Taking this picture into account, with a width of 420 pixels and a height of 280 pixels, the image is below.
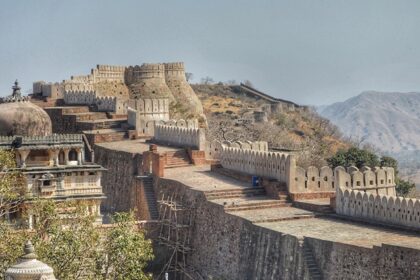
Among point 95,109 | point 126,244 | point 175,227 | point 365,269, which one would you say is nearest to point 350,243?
point 365,269

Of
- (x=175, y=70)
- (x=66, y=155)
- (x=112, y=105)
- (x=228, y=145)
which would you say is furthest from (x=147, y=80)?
(x=66, y=155)

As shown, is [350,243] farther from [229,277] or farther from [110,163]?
[110,163]

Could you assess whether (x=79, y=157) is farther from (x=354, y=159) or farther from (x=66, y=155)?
(x=354, y=159)

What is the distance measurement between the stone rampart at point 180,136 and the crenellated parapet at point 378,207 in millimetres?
12092

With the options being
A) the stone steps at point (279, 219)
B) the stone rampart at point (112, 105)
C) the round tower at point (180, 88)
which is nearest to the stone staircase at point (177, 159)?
the stone rampart at point (112, 105)

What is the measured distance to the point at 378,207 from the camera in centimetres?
2966

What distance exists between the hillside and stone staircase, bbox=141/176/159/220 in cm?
1297

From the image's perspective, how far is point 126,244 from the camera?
26609 millimetres

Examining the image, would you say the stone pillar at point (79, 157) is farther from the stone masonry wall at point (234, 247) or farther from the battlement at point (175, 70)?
the battlement at point (175, 70)

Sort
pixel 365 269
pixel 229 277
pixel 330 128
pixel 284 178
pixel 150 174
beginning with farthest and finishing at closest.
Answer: pixel 330 128 < pixel 150 174 < pixel 284 178 < pixel 229 277 < pixel 365 269

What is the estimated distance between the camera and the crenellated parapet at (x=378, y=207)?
1115 inches

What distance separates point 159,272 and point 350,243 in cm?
1072

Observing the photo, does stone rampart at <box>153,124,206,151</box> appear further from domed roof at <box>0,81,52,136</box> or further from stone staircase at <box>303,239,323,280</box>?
stone staircase at <box>303,239,323,280</box>

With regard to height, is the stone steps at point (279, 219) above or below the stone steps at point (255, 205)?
below
